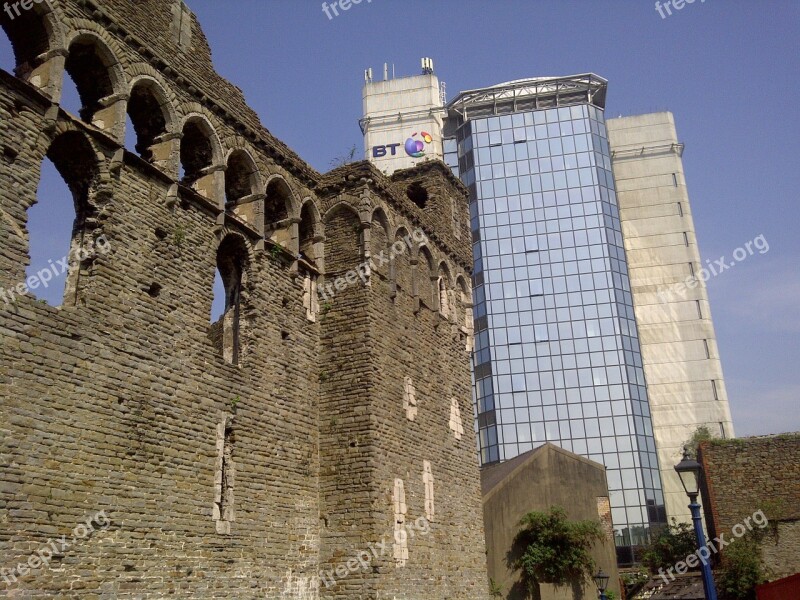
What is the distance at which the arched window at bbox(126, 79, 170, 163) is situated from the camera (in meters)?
12.5

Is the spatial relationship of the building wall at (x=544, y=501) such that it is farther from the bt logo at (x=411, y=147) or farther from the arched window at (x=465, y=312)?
the bt logo at (x=411, y=147)

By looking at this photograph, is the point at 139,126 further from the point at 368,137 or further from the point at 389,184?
the point at 368,137

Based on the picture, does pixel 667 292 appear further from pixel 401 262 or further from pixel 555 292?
pixel 401 262

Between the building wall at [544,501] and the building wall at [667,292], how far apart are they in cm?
2996

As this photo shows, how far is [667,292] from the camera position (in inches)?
2323

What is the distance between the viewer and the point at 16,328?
9.17 meters

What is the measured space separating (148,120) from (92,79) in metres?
1.17

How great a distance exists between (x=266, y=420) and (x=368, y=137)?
5057 cm

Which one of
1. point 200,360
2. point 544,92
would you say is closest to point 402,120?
point 544,92

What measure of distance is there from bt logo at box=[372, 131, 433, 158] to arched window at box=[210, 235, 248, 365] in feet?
152

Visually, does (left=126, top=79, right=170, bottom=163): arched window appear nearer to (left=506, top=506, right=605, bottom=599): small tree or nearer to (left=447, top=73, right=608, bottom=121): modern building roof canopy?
(left=506, top=506, right=605, bottom=599): small tree

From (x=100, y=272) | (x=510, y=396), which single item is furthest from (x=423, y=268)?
(x=510, y=396)

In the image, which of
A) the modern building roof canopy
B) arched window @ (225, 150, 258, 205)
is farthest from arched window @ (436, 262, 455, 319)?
the modern building roof canopy

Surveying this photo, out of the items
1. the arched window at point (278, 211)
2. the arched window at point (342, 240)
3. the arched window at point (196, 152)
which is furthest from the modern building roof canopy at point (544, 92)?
the arched window at point (196, 152)
